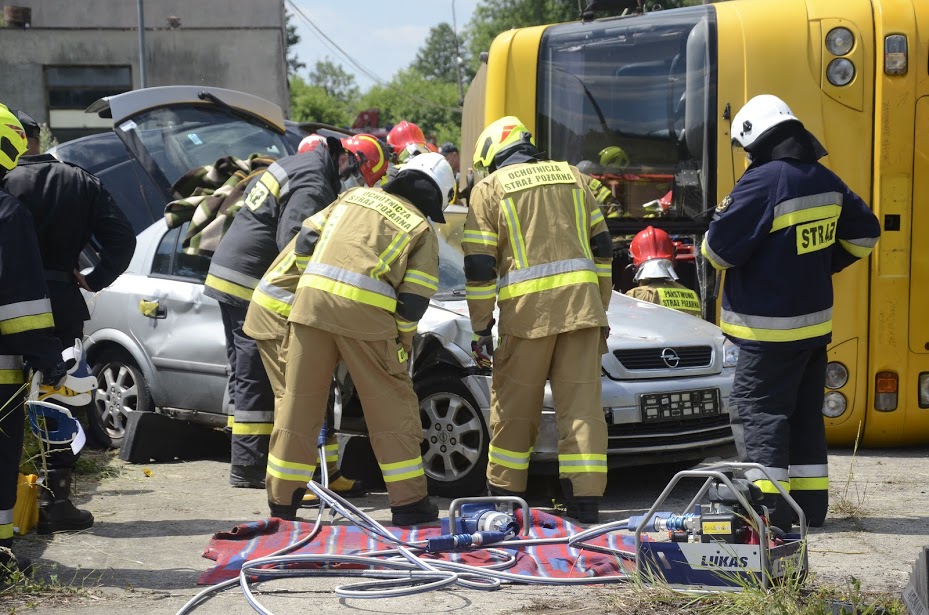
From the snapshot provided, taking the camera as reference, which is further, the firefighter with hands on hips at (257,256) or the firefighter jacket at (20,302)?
the firefighter with hands on hips at (257,256)

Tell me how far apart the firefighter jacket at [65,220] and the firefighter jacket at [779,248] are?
300cm

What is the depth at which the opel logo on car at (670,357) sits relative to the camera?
21.4 ft

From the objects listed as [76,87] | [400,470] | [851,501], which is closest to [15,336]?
[400,470]

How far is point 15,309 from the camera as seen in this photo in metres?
4.81

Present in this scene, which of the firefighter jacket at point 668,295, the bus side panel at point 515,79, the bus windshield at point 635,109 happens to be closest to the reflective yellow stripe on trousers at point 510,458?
the firefighter jacket at point 668,295

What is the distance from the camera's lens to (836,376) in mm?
7809

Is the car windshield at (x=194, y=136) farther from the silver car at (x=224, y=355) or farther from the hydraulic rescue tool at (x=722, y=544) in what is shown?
the hydraulic rescue tool at (x=722, y=544)

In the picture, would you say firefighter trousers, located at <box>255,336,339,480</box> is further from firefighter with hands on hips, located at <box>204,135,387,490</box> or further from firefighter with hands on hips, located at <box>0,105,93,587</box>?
firefighter with hands on hips, located at <box>0,105,93,587</box>

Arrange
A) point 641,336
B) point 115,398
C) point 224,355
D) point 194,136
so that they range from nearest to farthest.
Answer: point 641,336, point 224,355, point 115,398, point 194,136

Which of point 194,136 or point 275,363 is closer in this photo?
point 275,363

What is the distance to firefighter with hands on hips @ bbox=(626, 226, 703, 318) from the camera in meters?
7.93

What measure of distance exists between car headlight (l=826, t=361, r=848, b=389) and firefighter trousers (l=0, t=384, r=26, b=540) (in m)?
5.11

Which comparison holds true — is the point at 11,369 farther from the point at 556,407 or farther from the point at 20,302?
the point at 556,407

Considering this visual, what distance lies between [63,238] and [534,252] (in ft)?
7.68
